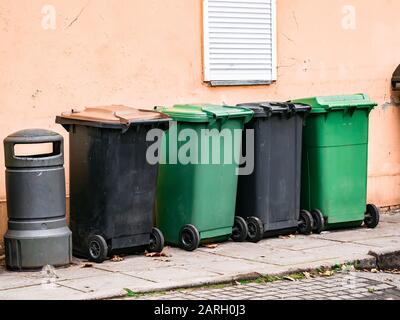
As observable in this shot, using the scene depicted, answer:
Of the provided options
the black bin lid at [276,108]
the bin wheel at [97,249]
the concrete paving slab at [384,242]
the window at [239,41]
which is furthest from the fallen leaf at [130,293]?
the window at [239,41]

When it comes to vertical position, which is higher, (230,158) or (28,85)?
(28,85)

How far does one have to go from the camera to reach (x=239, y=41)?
1076cm

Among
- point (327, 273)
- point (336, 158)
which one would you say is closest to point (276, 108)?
point (336, 158)

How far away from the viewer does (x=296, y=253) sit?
9.02 meters

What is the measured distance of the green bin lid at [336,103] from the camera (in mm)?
9953

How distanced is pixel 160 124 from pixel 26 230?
5.18 ft

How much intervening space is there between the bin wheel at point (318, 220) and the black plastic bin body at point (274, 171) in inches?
10.9

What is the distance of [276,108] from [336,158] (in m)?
0.97

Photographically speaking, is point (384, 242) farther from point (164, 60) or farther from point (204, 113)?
point (164, 60)

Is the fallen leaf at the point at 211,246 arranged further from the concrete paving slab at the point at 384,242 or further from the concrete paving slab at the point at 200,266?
the concrete paving slab at the point at 384,242

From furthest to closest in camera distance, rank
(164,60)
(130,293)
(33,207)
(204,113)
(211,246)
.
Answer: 1. (164,60)
2. (211,246)
3. (204,113)
4. (33,207)
5. (130,293)
